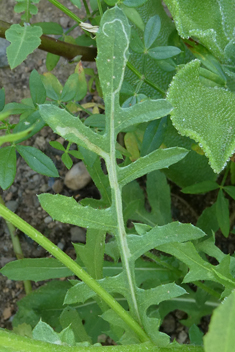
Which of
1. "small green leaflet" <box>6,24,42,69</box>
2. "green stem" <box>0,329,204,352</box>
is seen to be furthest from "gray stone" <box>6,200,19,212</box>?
"green stem" <box>0,329,204,352</box>

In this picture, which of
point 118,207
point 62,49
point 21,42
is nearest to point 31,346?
point 118,207

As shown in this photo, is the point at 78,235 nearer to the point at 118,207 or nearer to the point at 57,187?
the point at 57,187

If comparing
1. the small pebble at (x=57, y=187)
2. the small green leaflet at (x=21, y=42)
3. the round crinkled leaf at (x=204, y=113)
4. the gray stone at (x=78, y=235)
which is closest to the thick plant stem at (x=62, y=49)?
the small green leaflet at (x=21, y=42)

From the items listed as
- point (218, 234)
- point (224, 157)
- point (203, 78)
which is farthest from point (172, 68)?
point (218, 234)

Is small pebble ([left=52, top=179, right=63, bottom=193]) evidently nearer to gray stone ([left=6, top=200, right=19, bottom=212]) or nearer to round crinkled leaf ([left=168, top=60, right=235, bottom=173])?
gray stone ([left=6, top=200, right=19, bottom=212])

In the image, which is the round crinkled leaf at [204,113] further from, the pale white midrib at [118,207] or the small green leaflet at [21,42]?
the small green leaflet at [21,42]

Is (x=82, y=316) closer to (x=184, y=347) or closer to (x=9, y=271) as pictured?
(x=9, y=271)
